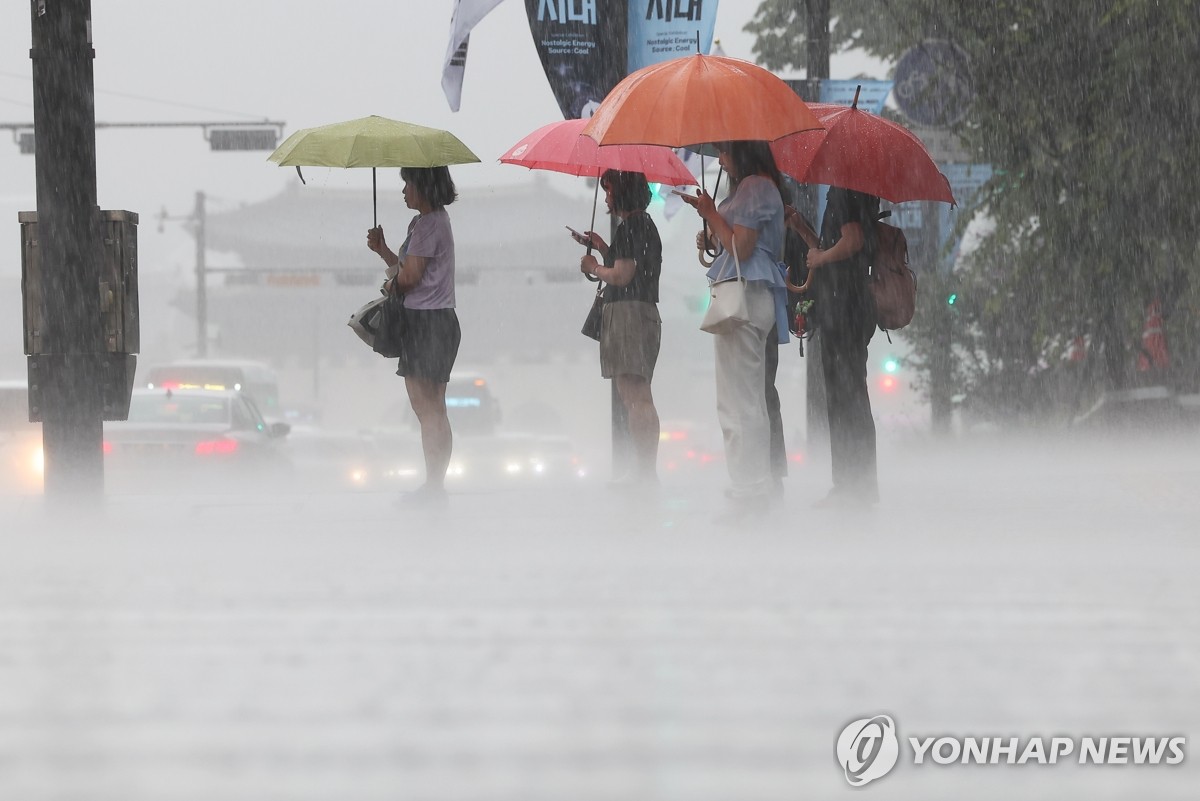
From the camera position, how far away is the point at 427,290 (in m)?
8.78

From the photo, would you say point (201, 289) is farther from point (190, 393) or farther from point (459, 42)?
point (459, 42)

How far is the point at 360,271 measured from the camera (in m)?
78.2

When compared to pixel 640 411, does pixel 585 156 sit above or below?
above

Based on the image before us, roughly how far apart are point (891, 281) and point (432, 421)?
2.53m

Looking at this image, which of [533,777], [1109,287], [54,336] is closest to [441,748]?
[533,777]

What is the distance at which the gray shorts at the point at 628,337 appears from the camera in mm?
8930

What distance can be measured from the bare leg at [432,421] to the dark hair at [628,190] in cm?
131

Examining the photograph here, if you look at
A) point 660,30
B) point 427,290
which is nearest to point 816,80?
point 660,30

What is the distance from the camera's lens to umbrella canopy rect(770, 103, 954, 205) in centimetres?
785

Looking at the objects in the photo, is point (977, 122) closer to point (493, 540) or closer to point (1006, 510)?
point (1006, 510)

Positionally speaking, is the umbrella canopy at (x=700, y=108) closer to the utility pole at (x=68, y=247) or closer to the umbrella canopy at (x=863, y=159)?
the umbrella canopy at (x=863, y=159)

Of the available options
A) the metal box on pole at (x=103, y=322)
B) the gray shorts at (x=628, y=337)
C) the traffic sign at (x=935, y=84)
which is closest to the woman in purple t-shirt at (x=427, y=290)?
the gray shorts at (x=628, y=337)

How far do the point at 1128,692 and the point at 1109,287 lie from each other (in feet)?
38.0

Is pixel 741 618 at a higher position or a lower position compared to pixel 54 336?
lower
